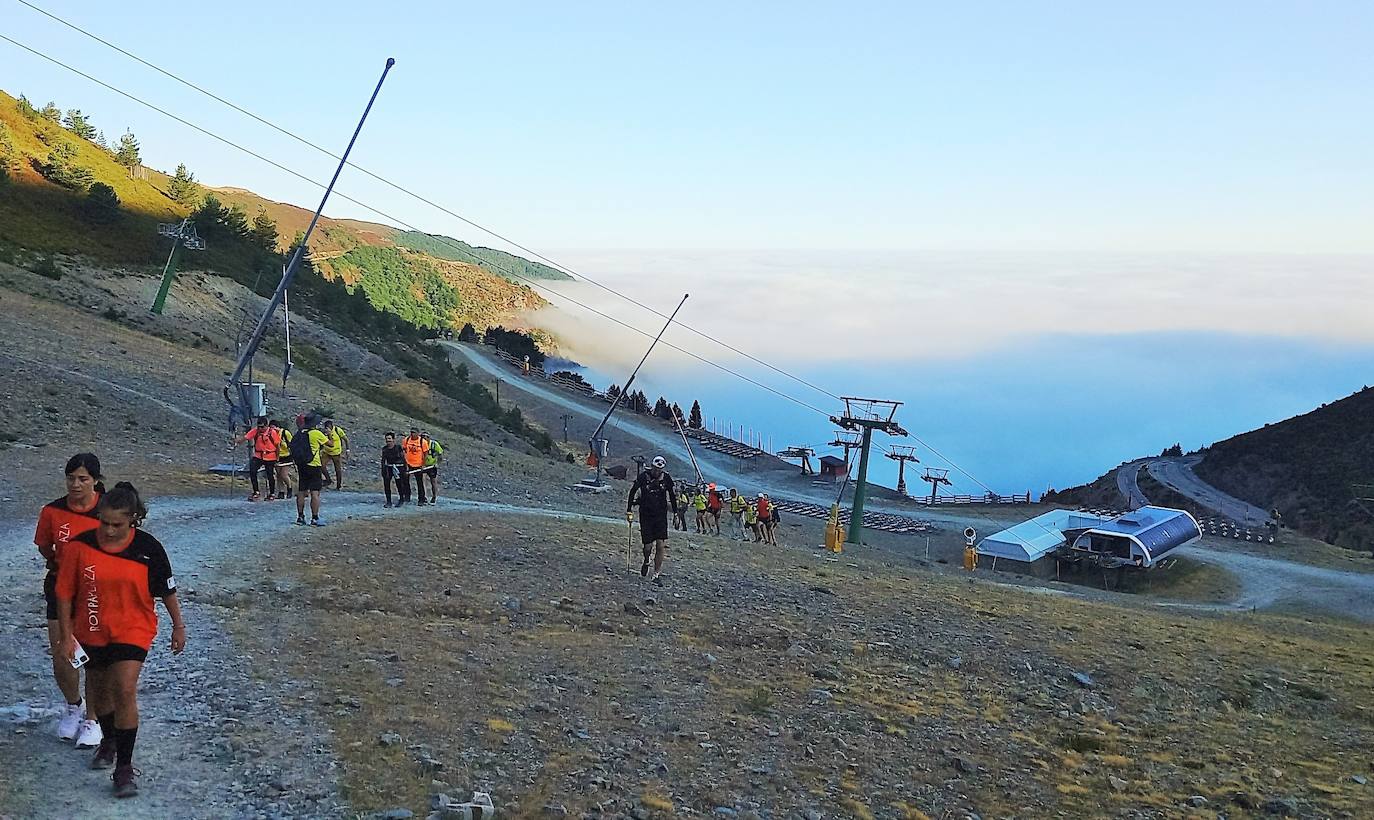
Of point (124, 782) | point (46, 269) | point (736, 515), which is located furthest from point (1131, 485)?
point (124, 782)

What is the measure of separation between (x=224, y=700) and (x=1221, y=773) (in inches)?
446

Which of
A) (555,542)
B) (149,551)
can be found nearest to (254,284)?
(555,542)

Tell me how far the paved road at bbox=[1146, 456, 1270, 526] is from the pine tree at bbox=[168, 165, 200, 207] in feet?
290

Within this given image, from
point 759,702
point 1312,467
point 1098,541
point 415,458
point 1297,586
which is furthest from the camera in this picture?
point 1312,467

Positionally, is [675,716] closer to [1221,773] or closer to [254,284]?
[1221,773]

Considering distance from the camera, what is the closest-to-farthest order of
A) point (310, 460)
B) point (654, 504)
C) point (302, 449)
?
point (654, 504) → point (302, 449) → point (310, 460)

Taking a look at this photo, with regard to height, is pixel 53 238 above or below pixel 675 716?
above

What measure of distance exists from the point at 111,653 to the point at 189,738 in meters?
1.67

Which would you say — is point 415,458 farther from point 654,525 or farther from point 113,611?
point 113,611

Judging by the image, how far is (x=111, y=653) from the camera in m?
6.98

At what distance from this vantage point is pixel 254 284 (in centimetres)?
6881

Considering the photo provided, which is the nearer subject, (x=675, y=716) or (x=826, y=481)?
(x=675, y=716)

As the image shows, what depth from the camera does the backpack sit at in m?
19.0

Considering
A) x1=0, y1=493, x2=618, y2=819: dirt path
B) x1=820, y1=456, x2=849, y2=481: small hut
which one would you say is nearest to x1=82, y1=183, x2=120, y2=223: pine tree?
x1=820, y1=456, x2=849, y2=481: small hut
